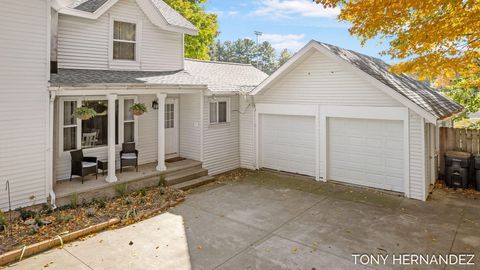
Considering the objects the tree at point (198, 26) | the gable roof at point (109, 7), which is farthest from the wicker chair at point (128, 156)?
the tree at point (198, 26)

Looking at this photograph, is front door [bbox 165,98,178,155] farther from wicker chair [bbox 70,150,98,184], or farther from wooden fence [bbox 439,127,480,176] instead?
wooden fence [bbox 439,127,480,176]

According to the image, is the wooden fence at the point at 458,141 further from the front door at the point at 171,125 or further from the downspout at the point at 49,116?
the downspout at the point at 49,116

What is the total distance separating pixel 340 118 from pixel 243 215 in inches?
213

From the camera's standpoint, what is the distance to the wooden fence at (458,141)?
11.3 m

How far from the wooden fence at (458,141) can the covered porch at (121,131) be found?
31.2ft

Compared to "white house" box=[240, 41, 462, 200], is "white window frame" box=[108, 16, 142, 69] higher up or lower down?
higher up

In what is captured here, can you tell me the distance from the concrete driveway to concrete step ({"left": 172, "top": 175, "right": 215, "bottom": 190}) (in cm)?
59

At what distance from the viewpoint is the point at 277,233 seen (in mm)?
7199

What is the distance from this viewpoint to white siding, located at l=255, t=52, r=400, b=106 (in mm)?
10453

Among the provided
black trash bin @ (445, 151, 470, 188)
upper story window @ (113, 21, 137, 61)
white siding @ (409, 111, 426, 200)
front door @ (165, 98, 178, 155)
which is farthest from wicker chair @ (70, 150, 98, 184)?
black trash bin @ (445, 151, 470, 188)

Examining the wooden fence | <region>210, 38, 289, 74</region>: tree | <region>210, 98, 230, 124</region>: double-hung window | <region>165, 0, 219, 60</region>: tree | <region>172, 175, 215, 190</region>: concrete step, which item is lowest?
<region>172, 175, 215, 190</region>: concrete step

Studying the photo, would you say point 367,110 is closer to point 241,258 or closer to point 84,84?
point 241,258

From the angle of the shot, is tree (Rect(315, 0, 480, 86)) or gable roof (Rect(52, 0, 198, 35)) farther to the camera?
gable roof (Rect(52, 0, 198, 35))

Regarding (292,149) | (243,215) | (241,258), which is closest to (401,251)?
(241,258)
